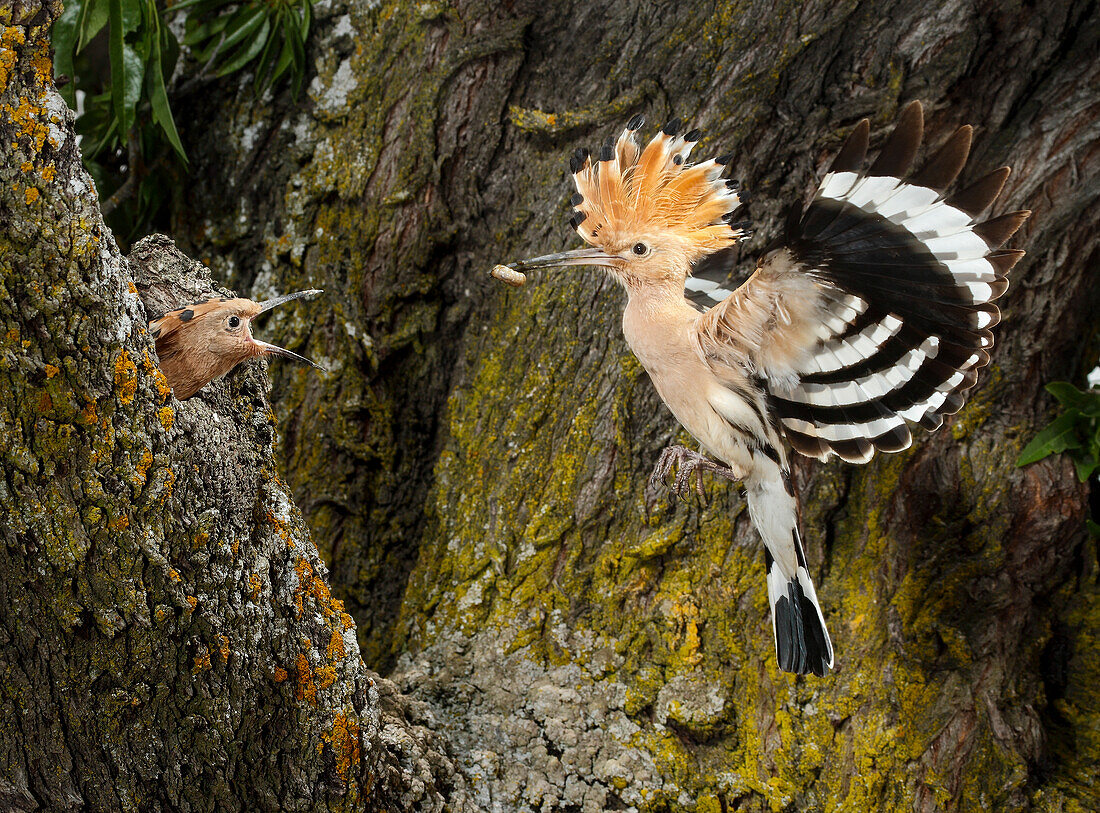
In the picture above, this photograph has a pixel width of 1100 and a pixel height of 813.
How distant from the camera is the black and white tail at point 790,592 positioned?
1.78m

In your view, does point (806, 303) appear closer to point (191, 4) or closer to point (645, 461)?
point (645, 461)

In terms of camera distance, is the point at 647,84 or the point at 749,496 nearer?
the point at 749,496

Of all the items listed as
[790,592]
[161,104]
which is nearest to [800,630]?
[790,592]

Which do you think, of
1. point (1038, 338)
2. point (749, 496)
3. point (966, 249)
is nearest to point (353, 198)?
point (749, 496)

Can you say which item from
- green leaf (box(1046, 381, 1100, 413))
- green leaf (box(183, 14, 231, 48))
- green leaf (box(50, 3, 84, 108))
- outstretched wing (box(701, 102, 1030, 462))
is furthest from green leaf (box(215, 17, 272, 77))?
green leaf (box(1046, 381, 1100, 413))

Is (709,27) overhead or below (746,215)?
overhead

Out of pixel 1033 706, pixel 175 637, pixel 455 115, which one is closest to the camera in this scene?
pixel 175 637

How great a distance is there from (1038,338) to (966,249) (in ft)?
2.87

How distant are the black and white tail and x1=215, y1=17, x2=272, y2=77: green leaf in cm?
181

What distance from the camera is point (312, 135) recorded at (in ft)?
8.06

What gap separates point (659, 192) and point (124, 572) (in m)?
1.09

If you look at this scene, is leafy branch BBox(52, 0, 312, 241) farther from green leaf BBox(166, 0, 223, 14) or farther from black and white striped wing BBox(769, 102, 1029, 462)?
black and white striped wing BBox(769, 102, 1029, 462)

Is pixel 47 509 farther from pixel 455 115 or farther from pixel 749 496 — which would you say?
pixel 455 115

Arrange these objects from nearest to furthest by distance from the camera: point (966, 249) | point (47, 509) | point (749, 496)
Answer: point (47, 509) < point (966, 249) < point (749, 496)
